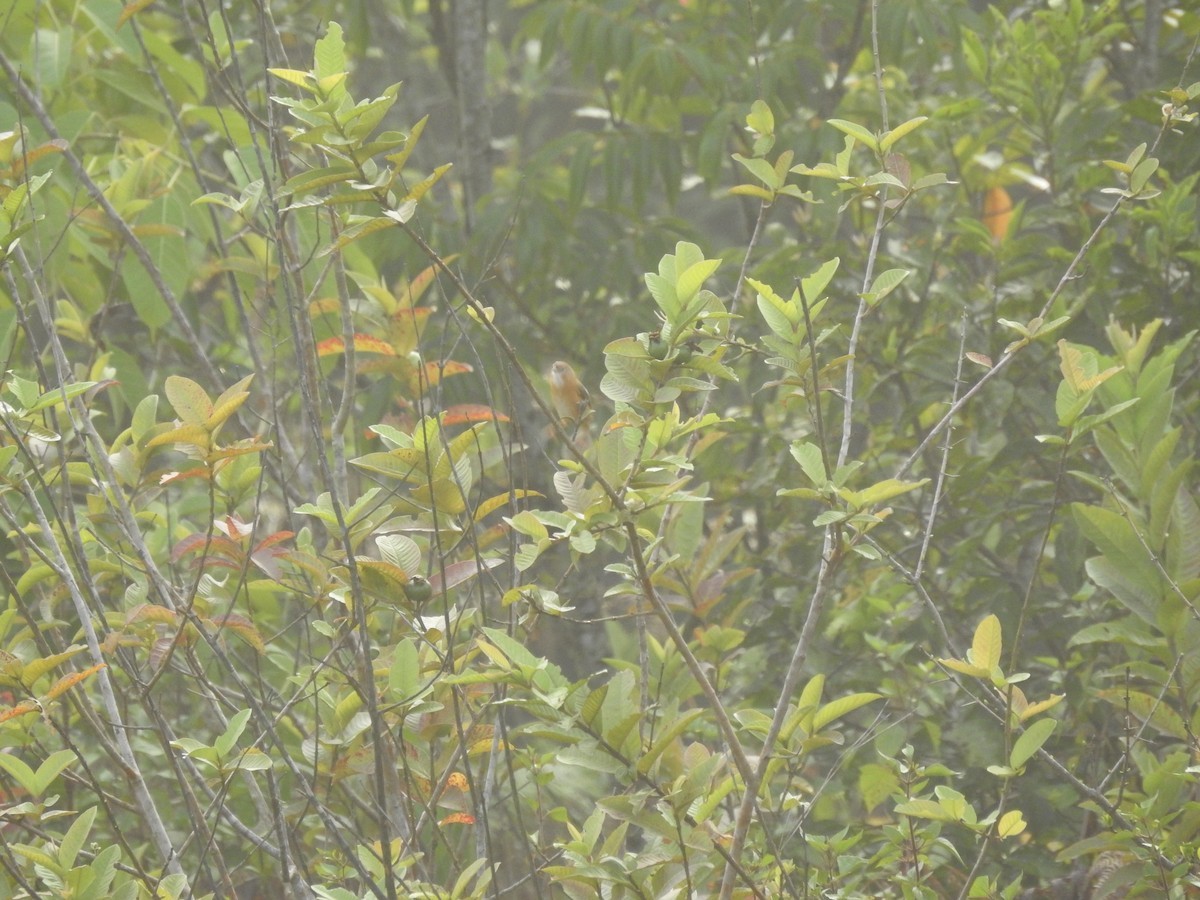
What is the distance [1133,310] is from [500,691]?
1542mm

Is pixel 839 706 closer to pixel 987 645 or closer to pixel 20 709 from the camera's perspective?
pixel 987 645

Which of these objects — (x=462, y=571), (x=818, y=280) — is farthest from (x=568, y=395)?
(x=818, y=280)

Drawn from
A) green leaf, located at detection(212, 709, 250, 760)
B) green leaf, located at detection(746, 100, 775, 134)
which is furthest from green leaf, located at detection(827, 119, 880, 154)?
green leaf, located at detection(212, 709, 250, 760)

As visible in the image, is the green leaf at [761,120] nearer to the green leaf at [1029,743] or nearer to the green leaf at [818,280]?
the green leaf at [818,280]

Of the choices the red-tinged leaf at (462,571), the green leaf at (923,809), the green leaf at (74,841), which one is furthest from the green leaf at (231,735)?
the green leaf at (923,809)

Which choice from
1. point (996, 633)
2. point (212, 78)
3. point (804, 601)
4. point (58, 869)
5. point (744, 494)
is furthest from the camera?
point (744, 494)

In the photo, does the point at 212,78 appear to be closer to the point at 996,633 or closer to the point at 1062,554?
the point at 996,633

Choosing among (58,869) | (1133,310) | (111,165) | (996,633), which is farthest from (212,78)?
(1133,310)

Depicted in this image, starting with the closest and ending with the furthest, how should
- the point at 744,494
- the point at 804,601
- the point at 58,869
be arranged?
the point at 58,869 → the point at 804,601 → the point at 744,494

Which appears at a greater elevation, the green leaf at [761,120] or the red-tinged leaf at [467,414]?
the green leaf at [761,120]

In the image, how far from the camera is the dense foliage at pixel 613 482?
4.96 feet

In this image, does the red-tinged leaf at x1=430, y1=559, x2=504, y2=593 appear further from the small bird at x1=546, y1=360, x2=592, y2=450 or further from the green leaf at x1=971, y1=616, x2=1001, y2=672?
the green leaf at x1=971, y1=616, x2=1001, y2=672

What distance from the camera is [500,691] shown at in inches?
72.5

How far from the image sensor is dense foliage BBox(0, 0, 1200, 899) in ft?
4.96
